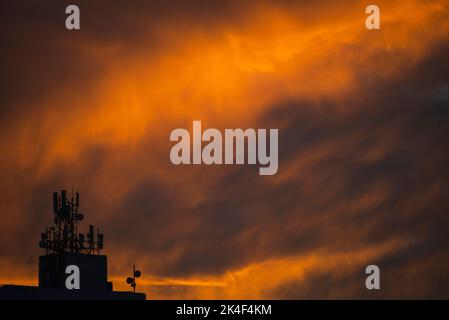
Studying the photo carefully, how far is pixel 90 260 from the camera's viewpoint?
136 metres
